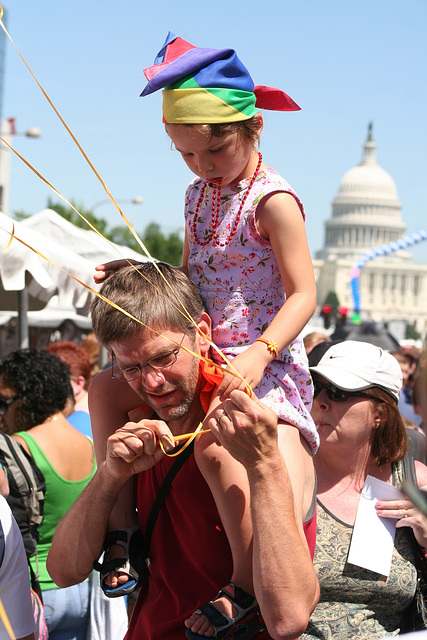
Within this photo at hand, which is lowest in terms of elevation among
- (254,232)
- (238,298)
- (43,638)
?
(43,638)

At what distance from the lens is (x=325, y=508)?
2922 millimetres

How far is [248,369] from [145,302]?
0.37 meters

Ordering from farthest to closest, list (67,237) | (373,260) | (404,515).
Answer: (373,260) → (67,237) → (404,515)

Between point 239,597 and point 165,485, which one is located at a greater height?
point 165,485

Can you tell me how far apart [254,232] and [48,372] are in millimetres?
2186

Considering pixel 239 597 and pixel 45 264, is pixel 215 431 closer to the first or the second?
pixel 239 597

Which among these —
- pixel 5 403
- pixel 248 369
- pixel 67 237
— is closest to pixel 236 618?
pixel 248 369

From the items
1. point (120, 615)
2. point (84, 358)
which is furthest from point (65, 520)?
point (84, 358)

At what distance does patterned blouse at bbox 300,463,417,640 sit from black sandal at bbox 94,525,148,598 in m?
0.65

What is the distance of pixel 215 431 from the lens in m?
2.09

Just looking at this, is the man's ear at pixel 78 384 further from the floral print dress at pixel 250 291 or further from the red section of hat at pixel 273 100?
the red section of hat at pixel 273 100

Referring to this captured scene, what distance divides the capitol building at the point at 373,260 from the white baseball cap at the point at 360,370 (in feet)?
354

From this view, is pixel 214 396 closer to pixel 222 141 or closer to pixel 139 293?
pixel 139 293

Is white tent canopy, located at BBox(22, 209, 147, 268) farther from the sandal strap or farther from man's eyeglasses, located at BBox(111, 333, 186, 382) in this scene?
the sandal strap
